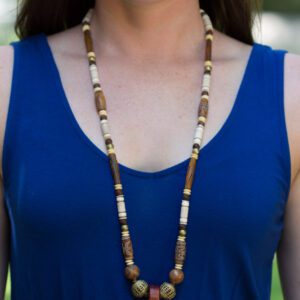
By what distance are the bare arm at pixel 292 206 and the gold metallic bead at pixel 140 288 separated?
39cm

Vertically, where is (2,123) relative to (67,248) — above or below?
above

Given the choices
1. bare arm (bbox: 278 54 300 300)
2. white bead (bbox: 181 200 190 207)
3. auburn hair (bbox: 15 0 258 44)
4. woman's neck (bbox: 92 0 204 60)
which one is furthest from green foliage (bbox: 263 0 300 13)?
white bead (bbox: 181 200 190 207)

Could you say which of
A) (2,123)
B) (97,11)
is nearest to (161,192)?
(2,123)

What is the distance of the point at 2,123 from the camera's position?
2.36 m

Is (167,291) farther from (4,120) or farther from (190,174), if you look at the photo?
(4,120)

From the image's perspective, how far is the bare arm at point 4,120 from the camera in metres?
2.37

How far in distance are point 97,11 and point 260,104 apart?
1.66ft

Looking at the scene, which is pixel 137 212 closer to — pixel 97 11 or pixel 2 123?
pixel 2 123

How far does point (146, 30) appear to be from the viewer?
2561 mm

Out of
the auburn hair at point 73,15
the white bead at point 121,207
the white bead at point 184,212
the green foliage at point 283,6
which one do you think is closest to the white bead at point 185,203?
the white bead at point 184,212

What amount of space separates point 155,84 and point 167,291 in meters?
0.53

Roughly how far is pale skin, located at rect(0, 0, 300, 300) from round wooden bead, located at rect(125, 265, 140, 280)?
23 centimetres

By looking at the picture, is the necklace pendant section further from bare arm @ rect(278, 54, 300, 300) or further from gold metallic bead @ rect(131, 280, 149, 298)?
bare arm @ rect(278, 54, 300, 300)

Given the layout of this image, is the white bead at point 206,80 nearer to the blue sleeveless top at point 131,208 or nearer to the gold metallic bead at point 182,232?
the blue sleeveless top at point 131,208
